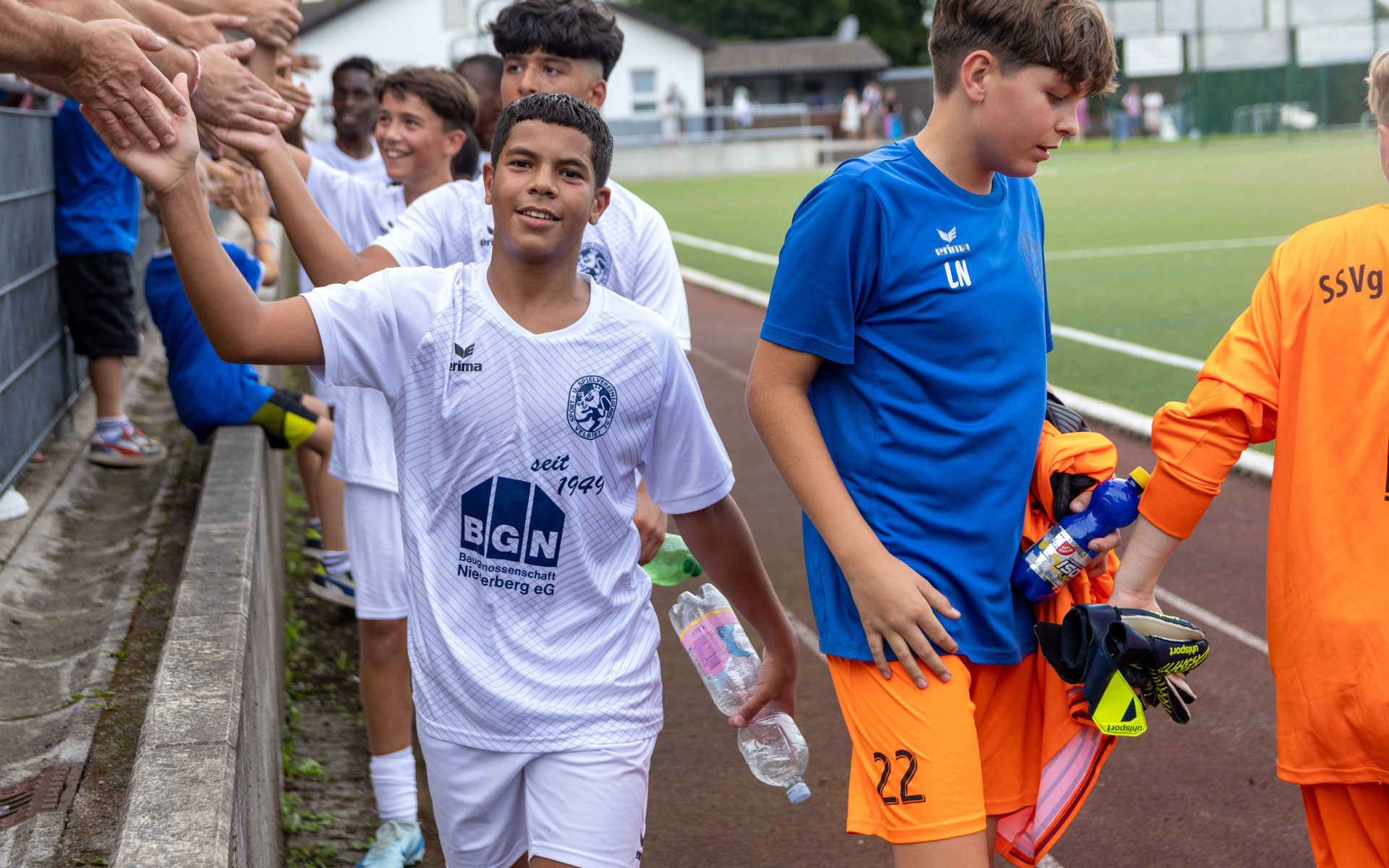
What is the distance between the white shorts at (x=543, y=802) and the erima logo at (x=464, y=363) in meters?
0.76

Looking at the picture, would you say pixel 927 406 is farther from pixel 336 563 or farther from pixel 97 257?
pixel 97 257

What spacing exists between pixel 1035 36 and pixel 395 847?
278cm

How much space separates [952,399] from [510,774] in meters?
1.18

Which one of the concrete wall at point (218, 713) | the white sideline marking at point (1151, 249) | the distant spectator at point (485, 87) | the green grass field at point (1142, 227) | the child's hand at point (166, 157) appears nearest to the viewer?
the child's hand at point (166, 157)

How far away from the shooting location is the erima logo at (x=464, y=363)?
298 centimetres

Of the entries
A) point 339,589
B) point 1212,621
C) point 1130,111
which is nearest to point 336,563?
point 339,589

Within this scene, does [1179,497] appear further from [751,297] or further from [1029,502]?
[751,297]

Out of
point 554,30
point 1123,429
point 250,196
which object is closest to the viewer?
point 554,30

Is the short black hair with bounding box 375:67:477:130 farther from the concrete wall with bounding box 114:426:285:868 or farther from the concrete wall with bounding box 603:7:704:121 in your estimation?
the concrete wall with bounding box 603:7:704:121

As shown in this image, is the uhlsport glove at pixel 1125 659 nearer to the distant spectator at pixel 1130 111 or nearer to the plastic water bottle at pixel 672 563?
the plastic water bottle at pixel 672 563

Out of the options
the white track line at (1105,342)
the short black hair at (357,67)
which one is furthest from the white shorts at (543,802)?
the white track line at (1105,342)

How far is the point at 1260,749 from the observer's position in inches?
194

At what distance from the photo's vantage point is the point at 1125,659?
2.79m

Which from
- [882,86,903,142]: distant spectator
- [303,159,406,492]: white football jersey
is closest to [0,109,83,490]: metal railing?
[303,159,406,492]: white football jersey
